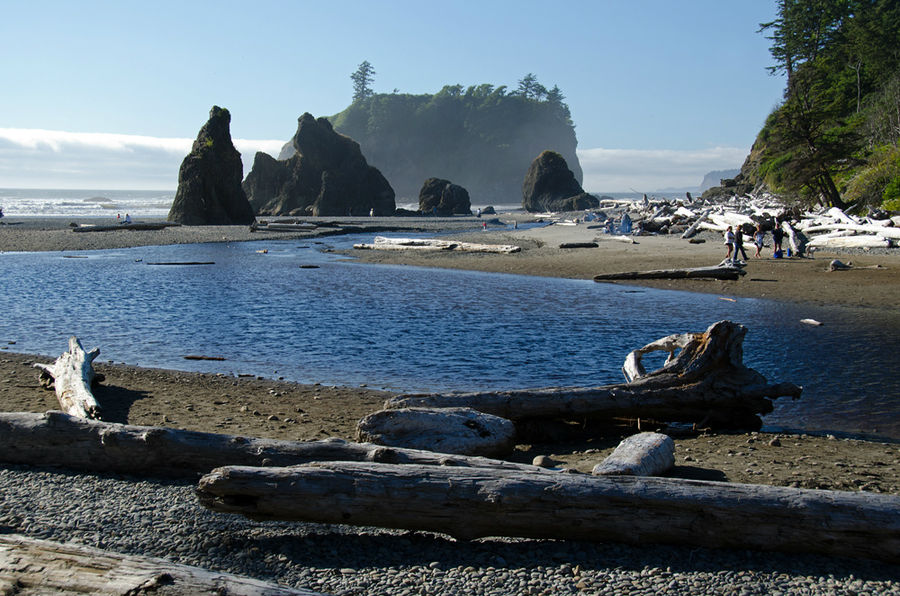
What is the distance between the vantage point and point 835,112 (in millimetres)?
48312

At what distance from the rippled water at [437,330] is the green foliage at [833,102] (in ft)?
73.4

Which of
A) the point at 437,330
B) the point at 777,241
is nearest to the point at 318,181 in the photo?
the point at 777,241

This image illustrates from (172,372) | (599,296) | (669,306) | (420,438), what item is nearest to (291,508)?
(420,438)

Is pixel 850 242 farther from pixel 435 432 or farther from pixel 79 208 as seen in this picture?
pixel 79 208

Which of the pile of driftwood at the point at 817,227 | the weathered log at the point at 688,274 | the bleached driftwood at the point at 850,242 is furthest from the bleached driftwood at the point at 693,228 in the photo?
the weathered log at the point at 688,274

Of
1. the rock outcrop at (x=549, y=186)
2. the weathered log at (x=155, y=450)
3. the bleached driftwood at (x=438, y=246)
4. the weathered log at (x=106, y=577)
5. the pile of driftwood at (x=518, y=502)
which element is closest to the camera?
the weathered log at (x=106, y=577)

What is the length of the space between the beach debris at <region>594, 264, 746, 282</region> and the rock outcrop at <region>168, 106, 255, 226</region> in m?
46.7

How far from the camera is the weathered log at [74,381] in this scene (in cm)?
809

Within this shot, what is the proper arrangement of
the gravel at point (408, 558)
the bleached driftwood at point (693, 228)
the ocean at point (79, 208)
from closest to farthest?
1. the gravel at point (408, 558)
2. the bleached driftwood at point (693, 228)
3. the ocean at point (79, 208)

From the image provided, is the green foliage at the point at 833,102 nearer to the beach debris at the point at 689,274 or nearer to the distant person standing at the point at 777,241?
the distant person standing at the point at 777,241

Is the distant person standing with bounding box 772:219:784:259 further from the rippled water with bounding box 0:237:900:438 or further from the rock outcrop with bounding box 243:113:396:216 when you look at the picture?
the rock outcrop with bounding box 243:113:396:216

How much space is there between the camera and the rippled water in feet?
35.2

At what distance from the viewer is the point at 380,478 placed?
514 centimetres

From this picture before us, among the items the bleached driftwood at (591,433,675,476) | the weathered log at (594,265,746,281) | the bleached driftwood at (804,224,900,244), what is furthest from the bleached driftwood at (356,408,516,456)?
the bleached driftwood at (804,224,900,244)
